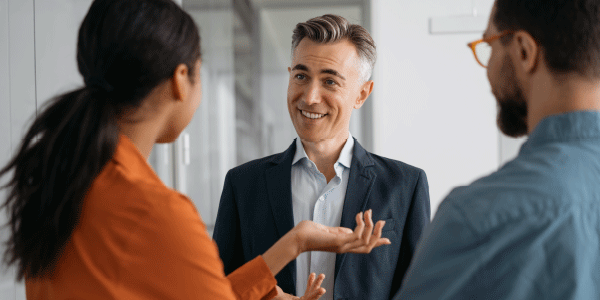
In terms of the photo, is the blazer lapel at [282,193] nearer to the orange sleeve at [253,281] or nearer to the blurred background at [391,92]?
the orange sleeve at [253,281]

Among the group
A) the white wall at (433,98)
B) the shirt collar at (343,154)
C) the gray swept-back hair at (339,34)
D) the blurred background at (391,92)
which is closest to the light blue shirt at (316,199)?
the shirt collar at (343,154)

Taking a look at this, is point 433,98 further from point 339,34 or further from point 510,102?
point 510,102

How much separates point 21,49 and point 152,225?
1320mm

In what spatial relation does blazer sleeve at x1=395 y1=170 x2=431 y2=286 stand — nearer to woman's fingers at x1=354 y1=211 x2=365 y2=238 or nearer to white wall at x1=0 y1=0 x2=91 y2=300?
woman's fingers at x1=354 y1=211 x2=365 y2=238

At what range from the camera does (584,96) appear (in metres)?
0.79

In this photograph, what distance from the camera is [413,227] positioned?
1.50 m

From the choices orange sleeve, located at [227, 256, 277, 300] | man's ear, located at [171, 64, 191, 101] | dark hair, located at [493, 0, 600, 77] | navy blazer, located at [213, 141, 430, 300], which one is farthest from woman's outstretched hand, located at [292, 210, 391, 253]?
dark hair, located at [493, 0, 600, 77]

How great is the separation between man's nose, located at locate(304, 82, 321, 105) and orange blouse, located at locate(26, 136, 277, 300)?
2.74ft

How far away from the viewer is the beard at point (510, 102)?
2.90 feet

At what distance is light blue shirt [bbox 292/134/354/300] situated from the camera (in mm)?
1532

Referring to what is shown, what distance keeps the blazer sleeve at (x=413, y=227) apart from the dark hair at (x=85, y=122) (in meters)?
0.92

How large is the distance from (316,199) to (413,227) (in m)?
0.33

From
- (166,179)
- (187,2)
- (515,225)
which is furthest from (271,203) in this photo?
(187,2)

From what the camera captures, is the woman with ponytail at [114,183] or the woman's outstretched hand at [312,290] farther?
the woman's outstretched hand at [312,290]
